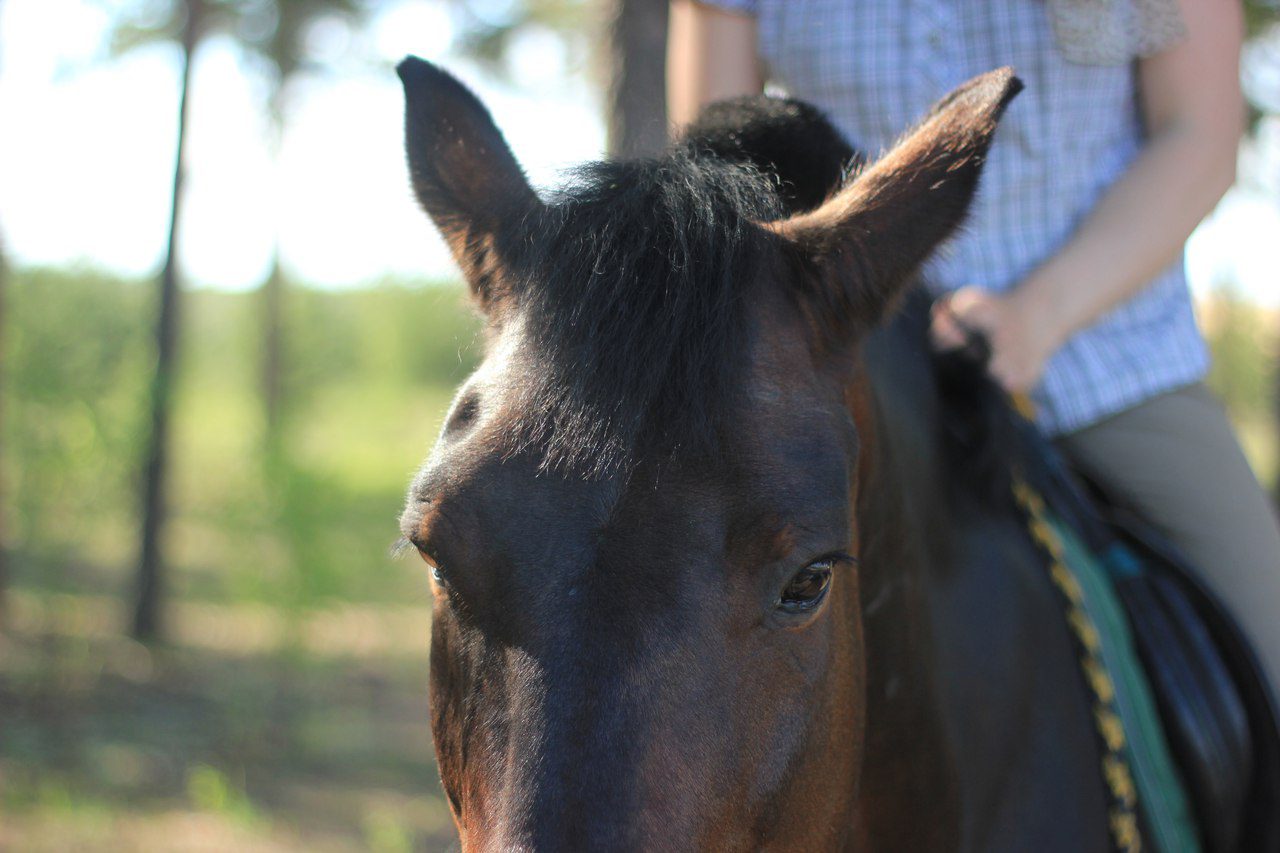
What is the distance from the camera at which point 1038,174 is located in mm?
2527

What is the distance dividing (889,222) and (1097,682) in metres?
1.09

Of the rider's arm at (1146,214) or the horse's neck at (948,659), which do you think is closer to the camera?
the horse's neck at (948,659)

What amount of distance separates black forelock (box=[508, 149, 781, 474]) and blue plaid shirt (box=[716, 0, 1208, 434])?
3.24ft

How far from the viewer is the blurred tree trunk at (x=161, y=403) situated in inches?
381

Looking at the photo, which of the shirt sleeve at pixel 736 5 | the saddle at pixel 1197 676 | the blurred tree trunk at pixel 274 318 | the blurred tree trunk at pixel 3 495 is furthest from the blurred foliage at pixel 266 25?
the saddle at pixel 1197 676

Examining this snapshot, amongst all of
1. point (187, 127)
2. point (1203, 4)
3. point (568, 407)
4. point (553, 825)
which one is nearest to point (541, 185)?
point (568, 407)

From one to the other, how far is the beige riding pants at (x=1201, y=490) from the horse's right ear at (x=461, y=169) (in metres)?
1.57

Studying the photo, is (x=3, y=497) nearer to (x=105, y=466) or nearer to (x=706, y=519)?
(x=105, y=466)

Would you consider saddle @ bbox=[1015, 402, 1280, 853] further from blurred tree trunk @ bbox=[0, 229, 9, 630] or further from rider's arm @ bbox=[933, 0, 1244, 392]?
blurred tree trunk @ bbox=[0, 229, 9, 630]

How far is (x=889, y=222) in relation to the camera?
173cm

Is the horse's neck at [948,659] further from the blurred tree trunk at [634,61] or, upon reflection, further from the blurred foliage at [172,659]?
the blurred foliage at [172,659]

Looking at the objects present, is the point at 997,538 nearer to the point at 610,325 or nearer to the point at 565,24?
the point at 610,325

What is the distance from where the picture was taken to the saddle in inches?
87.7

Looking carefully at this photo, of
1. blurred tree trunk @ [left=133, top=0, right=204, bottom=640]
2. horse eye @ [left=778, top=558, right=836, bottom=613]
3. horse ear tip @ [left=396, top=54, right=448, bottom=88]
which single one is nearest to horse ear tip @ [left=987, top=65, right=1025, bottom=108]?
horse eye @ [left=778, top=558, right=836, bottom=613]
